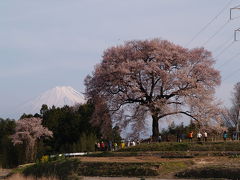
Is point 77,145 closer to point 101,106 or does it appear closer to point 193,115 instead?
point 101,106

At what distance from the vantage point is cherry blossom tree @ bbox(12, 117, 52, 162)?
2227 inches

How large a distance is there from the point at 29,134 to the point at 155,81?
2038 centimetres

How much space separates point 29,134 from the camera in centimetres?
6000

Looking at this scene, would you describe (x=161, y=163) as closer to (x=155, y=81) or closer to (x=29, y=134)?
(x=155, y=81)

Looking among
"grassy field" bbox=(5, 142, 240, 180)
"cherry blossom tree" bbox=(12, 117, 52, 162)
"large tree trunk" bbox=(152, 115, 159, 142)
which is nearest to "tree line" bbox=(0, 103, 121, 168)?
"cherry blossom tree" bbox=(12, 117, 52, 162)

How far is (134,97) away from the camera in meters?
47.0

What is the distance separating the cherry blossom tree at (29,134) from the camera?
186 ft

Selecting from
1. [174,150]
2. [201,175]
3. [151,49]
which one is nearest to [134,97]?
[151,49]

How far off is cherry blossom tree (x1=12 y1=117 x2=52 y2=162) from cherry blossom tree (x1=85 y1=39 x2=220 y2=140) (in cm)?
1247

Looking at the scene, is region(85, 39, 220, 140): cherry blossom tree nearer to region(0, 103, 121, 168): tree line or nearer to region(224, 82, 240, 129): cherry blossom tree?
region(0, 103, 121, 168): tree line

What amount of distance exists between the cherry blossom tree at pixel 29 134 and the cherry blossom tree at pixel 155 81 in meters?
12.5

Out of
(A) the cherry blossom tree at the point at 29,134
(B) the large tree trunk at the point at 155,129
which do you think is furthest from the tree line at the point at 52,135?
(B) the large tree trunk at the point at 155,129

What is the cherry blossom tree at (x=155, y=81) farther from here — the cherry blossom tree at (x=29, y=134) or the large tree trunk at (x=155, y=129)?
the cherry blossom tree at (x=29, y=134)

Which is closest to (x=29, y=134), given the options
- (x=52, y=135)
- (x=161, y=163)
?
(x=52, y=135)
